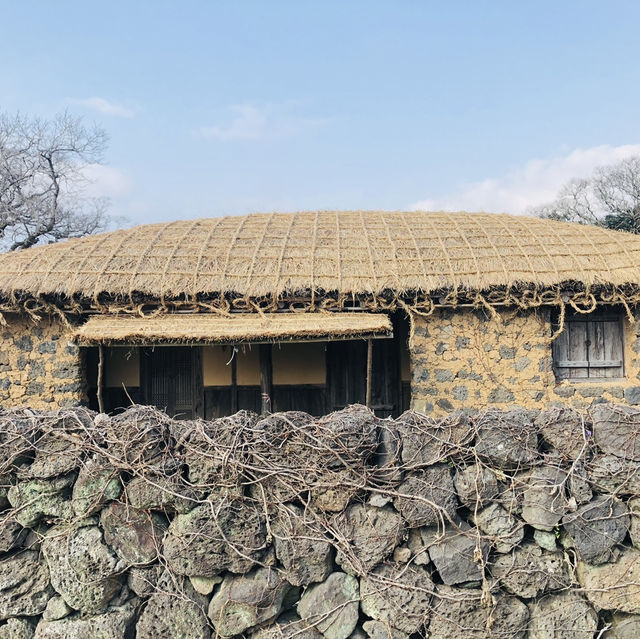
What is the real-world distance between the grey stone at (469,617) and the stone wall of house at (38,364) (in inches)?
230

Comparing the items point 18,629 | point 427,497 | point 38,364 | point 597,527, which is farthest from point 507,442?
point 38,364

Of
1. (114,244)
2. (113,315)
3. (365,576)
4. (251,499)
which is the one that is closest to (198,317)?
(113,315)

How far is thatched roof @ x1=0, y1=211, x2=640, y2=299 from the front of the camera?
A: 738 cm

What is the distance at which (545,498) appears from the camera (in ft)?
10.9

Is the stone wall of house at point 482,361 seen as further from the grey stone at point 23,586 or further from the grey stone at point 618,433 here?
the grey stone at point 23,586

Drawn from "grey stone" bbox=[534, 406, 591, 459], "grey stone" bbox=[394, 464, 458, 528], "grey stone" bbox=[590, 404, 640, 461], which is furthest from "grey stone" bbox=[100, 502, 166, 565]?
"grey stone" bbox=[590, 404, 640, 461]

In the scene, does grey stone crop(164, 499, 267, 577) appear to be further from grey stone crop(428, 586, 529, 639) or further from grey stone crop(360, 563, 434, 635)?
grey stone crop(428, 586, 529, 639)

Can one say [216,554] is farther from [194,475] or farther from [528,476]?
[528,476]

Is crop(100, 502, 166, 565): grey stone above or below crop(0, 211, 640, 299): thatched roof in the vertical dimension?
below

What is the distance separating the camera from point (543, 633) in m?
3.33

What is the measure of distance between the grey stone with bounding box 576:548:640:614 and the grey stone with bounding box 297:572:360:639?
1.45 metres

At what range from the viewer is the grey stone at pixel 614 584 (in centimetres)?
333

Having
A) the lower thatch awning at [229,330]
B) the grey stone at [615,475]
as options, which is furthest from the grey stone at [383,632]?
the lower thatch awning at [229,330]

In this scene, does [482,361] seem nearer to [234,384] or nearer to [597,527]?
[234,384]
